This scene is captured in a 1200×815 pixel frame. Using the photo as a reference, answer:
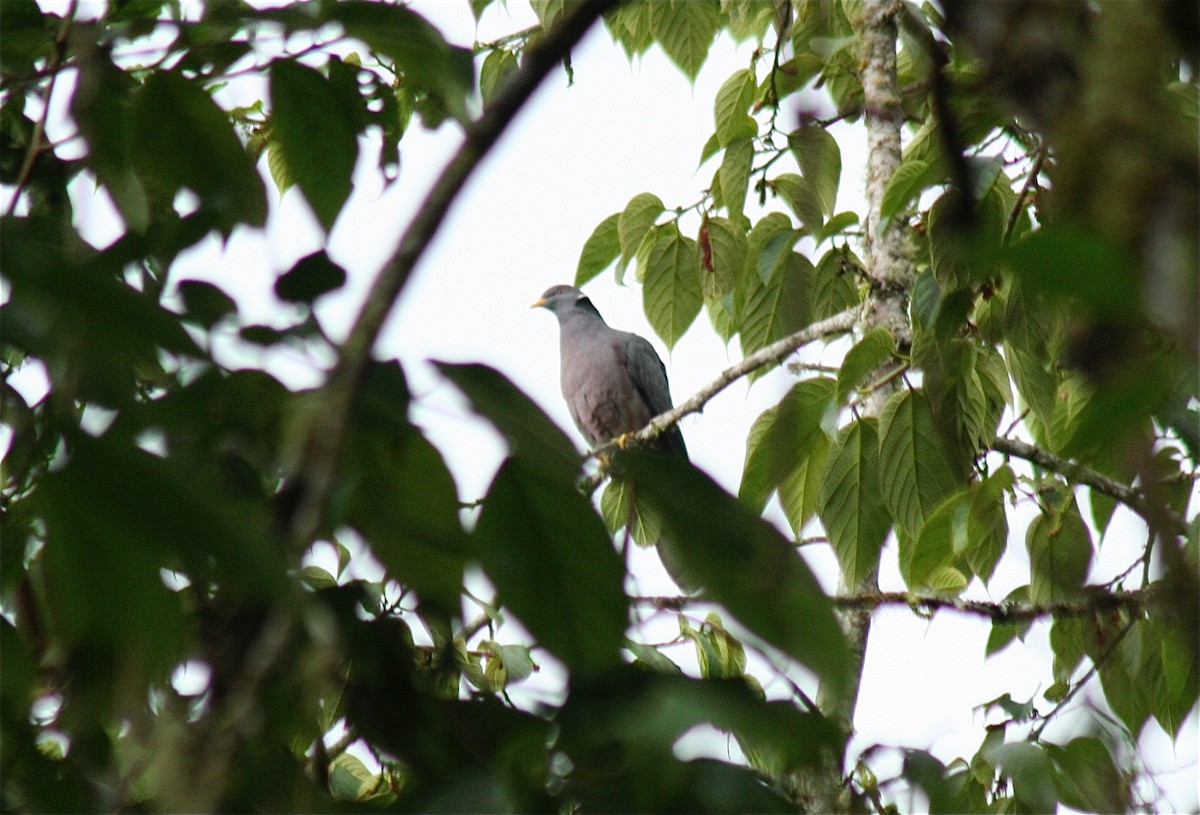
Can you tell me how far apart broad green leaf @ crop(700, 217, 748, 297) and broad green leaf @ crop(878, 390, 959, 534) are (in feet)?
3.03

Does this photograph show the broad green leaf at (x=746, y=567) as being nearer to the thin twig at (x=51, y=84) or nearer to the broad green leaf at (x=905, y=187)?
the thin twig at (x=51, y=84)

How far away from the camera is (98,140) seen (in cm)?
109

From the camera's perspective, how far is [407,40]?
38.9 inches

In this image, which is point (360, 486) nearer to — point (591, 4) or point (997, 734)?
point (591, 4)

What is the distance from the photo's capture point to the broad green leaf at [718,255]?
137 inches

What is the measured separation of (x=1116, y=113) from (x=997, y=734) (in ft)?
6.75

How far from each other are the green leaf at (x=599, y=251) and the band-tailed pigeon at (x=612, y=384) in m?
2.50

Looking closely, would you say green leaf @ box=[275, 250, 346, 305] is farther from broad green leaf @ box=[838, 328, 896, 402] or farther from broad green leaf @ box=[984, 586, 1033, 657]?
broad green leaf @ box=[984, 586, 1033, 657]

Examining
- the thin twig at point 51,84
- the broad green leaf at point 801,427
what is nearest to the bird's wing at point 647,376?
the broad green leaf at point 801,427

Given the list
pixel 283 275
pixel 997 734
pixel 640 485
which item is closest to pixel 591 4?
pixel 640 485

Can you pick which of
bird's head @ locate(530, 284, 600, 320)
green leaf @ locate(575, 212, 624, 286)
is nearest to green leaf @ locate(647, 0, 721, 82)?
green leaf @ locate(575, 212, 624, 286)

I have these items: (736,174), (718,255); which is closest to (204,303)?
(736,174)

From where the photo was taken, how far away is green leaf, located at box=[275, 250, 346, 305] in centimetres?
95

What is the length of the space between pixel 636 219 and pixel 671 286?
249 millimetres
